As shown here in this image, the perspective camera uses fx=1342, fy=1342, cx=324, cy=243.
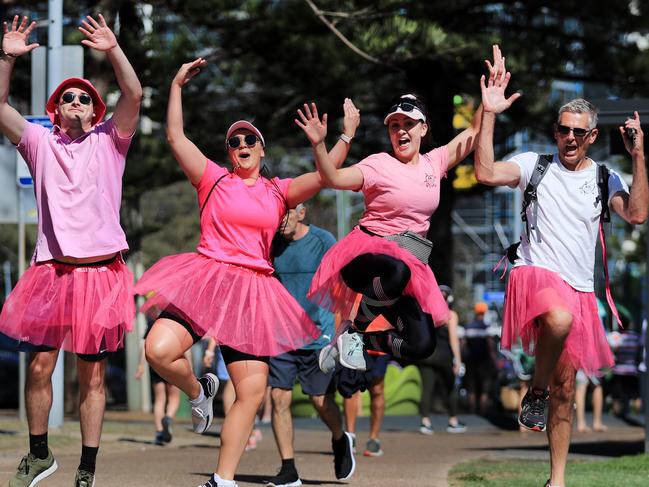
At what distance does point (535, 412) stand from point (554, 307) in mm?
687

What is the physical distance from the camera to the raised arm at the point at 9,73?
25.4 feet

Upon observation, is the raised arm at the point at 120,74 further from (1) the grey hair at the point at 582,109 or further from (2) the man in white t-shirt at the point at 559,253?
(1) the grey hair at the point at 582,109

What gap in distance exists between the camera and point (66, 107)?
7.91 meters

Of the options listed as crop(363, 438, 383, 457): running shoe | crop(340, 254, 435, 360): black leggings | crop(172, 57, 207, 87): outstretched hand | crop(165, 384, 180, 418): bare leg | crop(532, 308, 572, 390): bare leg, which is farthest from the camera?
crop(165, 384, 180, 418): bare leg

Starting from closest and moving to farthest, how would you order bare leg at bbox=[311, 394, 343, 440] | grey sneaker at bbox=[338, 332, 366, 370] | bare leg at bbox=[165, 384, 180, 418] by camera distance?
grey sneaker at bbox=[338, 332, 366, 370] → bare leg at bbox=[311, 394, 343, 440] → bare leg at bbox=[165, 384, 180, 418]

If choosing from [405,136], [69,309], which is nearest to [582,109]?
[405,136]

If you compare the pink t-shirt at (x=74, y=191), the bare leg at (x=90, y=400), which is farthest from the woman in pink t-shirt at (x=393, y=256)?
the bare leg at (x=90, y=400)

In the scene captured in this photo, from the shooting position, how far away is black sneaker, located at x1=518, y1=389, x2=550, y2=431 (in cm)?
823

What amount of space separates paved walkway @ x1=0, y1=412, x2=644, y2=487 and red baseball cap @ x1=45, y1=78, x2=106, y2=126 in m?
2.73

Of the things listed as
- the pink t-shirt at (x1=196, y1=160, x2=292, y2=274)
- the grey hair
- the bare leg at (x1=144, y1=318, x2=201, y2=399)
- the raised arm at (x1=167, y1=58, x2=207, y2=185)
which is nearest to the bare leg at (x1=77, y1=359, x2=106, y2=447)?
the bare leg at (x1=144, y1=318, x2=201, y2=399)

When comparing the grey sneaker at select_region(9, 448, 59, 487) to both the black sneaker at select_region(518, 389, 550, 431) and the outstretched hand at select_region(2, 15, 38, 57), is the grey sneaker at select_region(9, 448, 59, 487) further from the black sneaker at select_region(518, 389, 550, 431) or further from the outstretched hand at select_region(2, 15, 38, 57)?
the black sneaker at select_region(518, 389, 550, 431)

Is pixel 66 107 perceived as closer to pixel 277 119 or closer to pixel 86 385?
pixel 86 385

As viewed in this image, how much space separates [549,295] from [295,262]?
9.98 ft

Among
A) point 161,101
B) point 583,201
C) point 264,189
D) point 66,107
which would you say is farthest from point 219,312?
point 161,101
